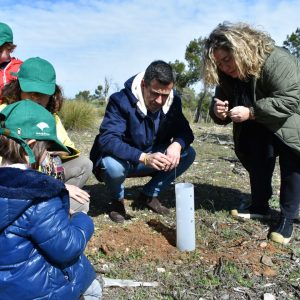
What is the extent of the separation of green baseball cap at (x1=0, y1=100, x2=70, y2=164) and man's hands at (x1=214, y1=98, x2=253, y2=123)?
1.60m

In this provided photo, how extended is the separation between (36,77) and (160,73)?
0.89 m

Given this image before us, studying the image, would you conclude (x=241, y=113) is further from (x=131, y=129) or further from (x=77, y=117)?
(x=77, y=117)

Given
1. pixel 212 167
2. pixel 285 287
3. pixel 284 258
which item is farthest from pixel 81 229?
pixel 212 167

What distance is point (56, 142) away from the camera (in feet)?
6.82

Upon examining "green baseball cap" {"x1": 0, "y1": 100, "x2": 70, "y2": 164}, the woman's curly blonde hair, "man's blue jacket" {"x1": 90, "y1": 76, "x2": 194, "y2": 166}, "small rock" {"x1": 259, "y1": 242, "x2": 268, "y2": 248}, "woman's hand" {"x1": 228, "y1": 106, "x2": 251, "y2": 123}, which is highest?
the woman's curly blonde hair

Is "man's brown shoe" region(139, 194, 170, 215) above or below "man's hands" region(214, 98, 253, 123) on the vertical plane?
below

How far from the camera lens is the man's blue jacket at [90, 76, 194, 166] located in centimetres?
346

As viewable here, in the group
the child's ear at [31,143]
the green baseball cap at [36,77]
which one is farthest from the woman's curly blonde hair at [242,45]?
the child's ear at [31,143]

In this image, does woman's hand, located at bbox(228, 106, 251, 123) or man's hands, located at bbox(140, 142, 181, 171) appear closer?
woman's hand, located at bbox(228, 106, 251, 123)

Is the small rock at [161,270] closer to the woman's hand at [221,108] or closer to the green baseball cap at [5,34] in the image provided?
the woman's hand at [221,108]

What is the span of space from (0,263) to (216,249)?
1.72 metres

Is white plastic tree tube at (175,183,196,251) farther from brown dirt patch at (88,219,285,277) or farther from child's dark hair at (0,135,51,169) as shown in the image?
child's dark hair at (0,135,51,169)

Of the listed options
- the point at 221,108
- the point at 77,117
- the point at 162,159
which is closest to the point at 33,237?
the point at 162,159

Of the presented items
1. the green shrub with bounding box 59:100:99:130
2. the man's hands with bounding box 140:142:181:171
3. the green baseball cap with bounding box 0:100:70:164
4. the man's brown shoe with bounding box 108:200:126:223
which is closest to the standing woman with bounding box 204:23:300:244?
the man's hands with bounding box 140:142:181:171
